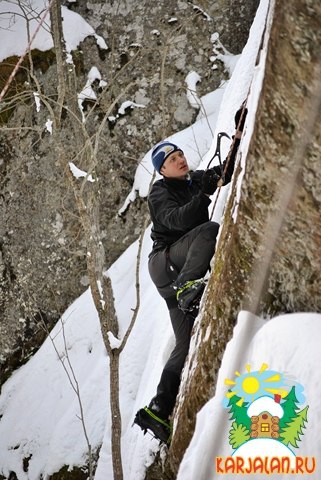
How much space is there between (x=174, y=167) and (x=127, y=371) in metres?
3.64

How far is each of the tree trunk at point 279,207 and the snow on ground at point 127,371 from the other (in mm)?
141

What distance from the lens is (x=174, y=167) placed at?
3521mm

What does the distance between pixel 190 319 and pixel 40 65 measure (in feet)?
25.1

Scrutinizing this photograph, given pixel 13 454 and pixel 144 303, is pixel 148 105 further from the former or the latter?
pixel 13 454

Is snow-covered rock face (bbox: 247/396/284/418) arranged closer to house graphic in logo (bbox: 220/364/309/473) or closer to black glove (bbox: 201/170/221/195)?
house graphic in logo (bbox: 220/364/309/473)

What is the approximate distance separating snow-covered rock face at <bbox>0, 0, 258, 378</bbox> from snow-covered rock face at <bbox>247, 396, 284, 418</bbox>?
659 centimetres

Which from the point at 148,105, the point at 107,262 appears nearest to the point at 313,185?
the point at 107,262

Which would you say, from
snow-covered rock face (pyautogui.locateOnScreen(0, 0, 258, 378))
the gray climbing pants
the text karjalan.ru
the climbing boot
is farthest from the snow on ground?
the gray climbing pants

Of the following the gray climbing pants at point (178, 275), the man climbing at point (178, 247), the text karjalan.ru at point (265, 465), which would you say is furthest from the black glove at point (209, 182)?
the text karjalan.ru at point (265, 465)

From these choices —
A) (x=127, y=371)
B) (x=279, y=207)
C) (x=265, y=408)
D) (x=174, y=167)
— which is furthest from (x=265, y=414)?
(x=127, y=371)

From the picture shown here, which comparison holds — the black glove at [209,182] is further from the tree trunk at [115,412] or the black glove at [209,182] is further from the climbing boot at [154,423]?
the tree trunk at [115,412]

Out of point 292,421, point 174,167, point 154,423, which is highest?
point 174,167

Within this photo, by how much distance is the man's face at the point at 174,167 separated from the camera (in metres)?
3.52

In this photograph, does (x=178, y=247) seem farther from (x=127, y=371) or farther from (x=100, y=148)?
(x=100, y=148)
